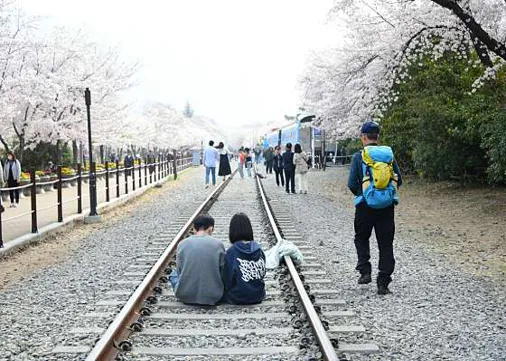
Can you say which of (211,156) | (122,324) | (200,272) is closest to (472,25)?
(200,272)

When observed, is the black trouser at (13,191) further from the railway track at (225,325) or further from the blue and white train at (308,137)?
the blue and white train at (308,137)

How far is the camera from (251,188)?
25656 mm

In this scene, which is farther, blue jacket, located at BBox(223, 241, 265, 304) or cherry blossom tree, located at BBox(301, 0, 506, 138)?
cherry blossom tree, located at BBox(301, 0, 506, 138)

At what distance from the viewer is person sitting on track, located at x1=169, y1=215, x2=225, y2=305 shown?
6.55m

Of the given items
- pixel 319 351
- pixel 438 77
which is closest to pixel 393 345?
pixel 319 351

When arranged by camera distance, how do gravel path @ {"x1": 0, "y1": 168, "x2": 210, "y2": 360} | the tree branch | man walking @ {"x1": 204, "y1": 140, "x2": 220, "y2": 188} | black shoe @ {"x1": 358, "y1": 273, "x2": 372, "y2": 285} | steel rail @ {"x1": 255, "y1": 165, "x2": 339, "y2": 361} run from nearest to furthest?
steel rail @ {"x1": 255, "y1": 165, "x2": 339, "y2": 361} < gravel path @ {"x1": 0, "y1": 168, "x2": 210, "y2": 360} < black shoe @ {"x1": 358, "y1": 273, "x2": 372, "y2": 285} < the tree branch < man walking @ {"x1": 204, "y1": 140, "x2": 220, "y2": 188}

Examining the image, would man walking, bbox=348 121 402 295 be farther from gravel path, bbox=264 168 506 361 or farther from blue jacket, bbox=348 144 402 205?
gravel path, bbox=264 168 506 361

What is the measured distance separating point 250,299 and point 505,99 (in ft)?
42.3

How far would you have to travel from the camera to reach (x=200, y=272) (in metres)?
6.58

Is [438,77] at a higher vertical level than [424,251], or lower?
higher

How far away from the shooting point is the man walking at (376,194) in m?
6.81

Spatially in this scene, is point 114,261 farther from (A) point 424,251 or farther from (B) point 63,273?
(A) point 424,251

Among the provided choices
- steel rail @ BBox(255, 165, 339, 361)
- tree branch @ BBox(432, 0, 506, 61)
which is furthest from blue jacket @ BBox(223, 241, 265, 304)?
tree branch @ BBox(432, 0, 506, 61)

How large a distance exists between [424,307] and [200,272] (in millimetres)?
2278
